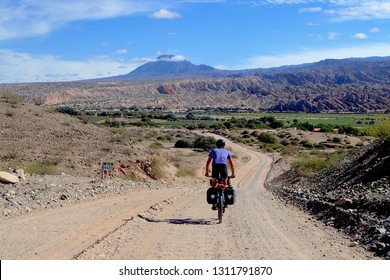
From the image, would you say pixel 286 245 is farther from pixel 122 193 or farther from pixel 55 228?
pixel 122 193

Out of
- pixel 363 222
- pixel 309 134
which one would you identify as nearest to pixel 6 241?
pixel 363 222

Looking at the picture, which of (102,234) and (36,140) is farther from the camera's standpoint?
(36,140)

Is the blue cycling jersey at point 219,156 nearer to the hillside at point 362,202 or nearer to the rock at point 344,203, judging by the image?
the hillside at point 362,202

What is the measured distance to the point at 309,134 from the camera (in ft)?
306

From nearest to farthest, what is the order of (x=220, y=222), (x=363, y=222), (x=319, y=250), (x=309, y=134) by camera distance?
(x=319, y=250) → (x=363, y=222) → (x=220, y=222) → (x=309, y=134)

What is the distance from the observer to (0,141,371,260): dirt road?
8922mm

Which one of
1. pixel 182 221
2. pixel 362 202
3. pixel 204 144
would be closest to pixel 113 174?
pixel 182 221

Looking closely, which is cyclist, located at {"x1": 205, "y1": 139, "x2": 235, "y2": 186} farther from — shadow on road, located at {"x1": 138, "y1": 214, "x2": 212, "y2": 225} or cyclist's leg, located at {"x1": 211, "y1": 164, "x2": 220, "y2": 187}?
shadow on road, located at {"x1": 138, "y1": 214, "x2": 212, "y2": 225}

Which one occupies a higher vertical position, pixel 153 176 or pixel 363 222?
pixel 363 222

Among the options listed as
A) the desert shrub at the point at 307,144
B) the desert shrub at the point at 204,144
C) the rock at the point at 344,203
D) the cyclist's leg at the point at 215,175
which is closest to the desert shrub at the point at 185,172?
the desert shrub at the point at 204,144

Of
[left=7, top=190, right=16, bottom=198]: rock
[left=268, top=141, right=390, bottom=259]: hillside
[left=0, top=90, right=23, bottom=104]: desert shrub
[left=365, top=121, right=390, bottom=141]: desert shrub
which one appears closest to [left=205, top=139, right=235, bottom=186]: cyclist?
[left=268, top=141, right=390, bottom=259]: hillside

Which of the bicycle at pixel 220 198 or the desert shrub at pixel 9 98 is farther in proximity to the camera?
the desert shrub at pixel 9 98

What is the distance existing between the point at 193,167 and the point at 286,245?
3482 centimetres

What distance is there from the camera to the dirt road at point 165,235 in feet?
29.3
